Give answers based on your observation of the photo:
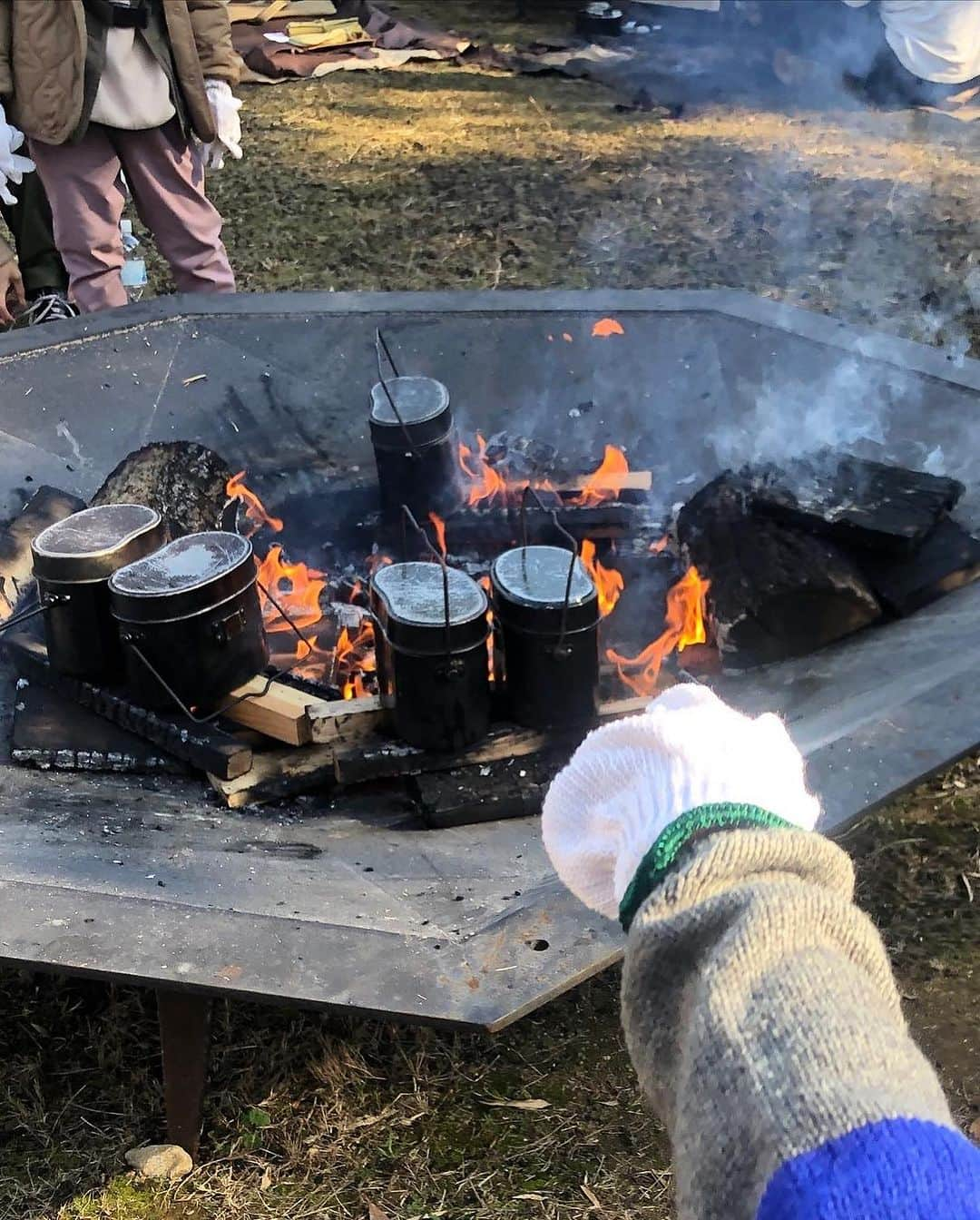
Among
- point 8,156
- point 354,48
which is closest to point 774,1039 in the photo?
point 8,156

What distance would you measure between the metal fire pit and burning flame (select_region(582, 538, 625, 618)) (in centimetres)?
40

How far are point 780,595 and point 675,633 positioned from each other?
1.04ft

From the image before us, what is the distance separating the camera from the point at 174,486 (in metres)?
2.84

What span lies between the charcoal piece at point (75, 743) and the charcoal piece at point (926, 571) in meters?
1.48

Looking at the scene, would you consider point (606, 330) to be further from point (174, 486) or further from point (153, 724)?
point (153, 724)

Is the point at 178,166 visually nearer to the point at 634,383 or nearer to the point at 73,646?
the point at 634,383

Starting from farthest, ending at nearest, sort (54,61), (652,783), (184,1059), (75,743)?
(54,61) < (75,743) < (184,1059) < (652,783)

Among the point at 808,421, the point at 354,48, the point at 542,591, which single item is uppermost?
the point at 542,591

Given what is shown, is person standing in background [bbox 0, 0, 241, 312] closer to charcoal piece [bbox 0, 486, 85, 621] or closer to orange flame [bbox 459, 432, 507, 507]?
charcoal piece [bbox 0, 486, 85, 621]

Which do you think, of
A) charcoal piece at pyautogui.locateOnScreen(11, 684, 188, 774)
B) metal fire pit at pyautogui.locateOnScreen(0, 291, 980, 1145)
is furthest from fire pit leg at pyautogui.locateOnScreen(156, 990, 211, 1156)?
charcoal piece at pyautogui.locateOnScreen(11, 684, 188, 774)

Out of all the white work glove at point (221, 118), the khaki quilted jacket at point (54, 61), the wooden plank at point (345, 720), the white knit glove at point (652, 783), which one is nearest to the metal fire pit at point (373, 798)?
the wooden plank at point (345, 720)

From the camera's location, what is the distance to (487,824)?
6.94ft

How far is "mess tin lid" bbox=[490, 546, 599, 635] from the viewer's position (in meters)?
2.21

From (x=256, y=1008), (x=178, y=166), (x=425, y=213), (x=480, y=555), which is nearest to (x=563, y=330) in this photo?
(x=480, y=555)
